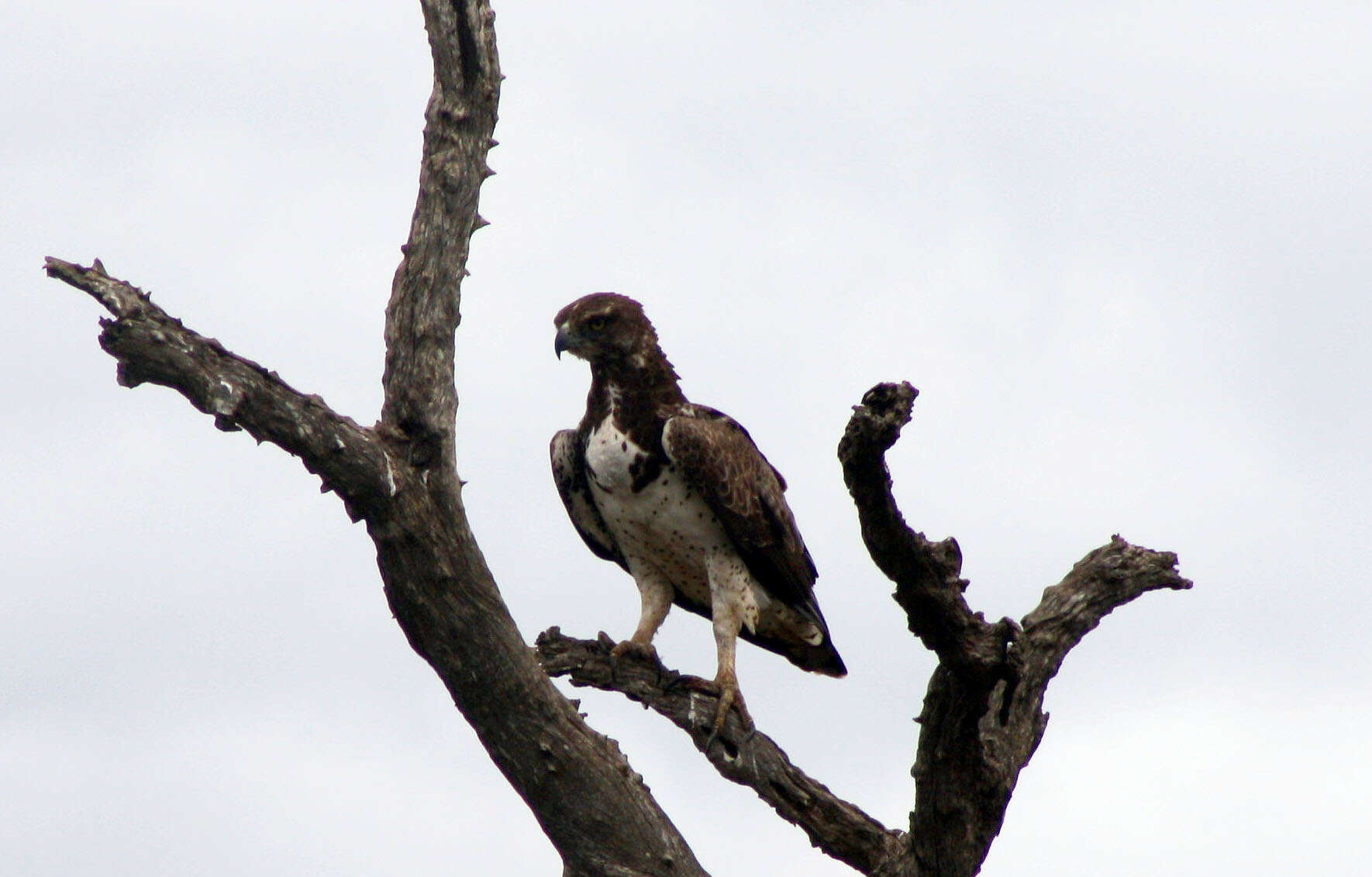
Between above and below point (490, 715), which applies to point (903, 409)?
above

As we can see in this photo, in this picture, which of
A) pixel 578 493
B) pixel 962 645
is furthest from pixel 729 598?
pixel 962 645

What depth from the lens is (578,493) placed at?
10117mm

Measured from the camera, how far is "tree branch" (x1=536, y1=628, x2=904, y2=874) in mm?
7945

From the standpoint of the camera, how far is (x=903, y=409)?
18.9ft

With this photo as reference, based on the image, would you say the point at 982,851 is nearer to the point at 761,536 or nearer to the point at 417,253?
the point at 761,536

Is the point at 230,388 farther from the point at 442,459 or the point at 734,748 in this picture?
the point at 734,748

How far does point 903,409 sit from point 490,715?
218 centimetres

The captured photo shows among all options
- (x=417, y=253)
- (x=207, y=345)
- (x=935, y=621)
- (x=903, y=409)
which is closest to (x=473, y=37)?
(x=417, y=253)

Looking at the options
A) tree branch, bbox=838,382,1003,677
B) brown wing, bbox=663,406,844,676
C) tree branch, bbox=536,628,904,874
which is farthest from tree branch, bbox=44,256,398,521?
brown wing, bbox=663,406,844,676

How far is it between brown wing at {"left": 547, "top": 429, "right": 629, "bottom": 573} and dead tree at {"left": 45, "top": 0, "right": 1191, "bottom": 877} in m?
3.04

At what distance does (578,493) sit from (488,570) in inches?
136

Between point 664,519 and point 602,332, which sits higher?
point 602,332

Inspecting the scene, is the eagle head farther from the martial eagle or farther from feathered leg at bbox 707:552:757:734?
feathered leg at bbox 707:552:757:734

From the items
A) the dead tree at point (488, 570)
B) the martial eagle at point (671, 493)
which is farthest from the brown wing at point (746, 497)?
the dead tree at point (488, 570)
